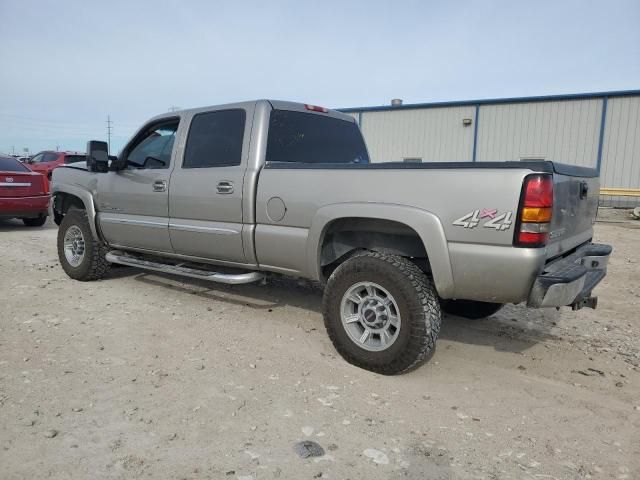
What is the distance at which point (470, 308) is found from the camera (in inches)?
178

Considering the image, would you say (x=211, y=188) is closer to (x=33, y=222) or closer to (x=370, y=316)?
(x=370, y=316)

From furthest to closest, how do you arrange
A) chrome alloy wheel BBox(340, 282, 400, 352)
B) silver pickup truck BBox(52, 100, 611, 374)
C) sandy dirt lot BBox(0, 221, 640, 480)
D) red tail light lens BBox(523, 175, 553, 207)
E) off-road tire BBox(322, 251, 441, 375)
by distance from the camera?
1. chrome alloy wheel BBox(340, 282, 400, 352)
2. off-road tire BBox(322, 251, 441, 375)
3. silver pickup truck BBox(52, 100, 611, 374)
4. red tail light lens BBox(523, 175, 553, 207)
5. sandy dirt lot BBox(0, 221, 640, 480)

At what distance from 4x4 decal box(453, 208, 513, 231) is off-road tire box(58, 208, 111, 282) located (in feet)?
14.1

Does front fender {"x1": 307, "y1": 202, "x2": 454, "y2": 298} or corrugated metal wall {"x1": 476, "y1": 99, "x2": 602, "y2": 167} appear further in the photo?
corrugated metal wall {"x1": 476, "y1": 99, "x2": 602, "y2": 167}

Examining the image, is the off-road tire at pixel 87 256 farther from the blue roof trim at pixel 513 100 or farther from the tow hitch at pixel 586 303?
the blue roof trim at pixel 513 100

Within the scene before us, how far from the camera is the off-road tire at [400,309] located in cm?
317

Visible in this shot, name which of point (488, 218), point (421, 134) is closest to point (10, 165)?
point (488, 218)

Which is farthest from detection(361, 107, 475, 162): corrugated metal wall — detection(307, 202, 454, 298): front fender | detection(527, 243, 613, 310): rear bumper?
detection(307, 202, 454, 298): front fender

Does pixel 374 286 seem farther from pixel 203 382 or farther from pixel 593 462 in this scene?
pixel 593 462

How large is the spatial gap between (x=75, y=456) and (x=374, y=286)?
79.4 inches

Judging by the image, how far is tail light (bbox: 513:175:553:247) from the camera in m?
2.78

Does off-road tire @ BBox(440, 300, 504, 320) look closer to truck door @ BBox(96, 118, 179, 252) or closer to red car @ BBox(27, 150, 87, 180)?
truck door @ BBox(96, 118, 179, 252)

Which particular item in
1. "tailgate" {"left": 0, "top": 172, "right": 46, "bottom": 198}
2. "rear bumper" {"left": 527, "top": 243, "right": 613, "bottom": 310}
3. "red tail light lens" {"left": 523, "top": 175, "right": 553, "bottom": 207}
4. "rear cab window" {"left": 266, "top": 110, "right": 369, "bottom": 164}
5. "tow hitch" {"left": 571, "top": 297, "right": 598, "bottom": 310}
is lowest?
"tow hitch" {"left": 571, "top": 297, "right": 598, "bottom": 310}

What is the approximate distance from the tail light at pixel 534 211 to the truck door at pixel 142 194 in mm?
3238
